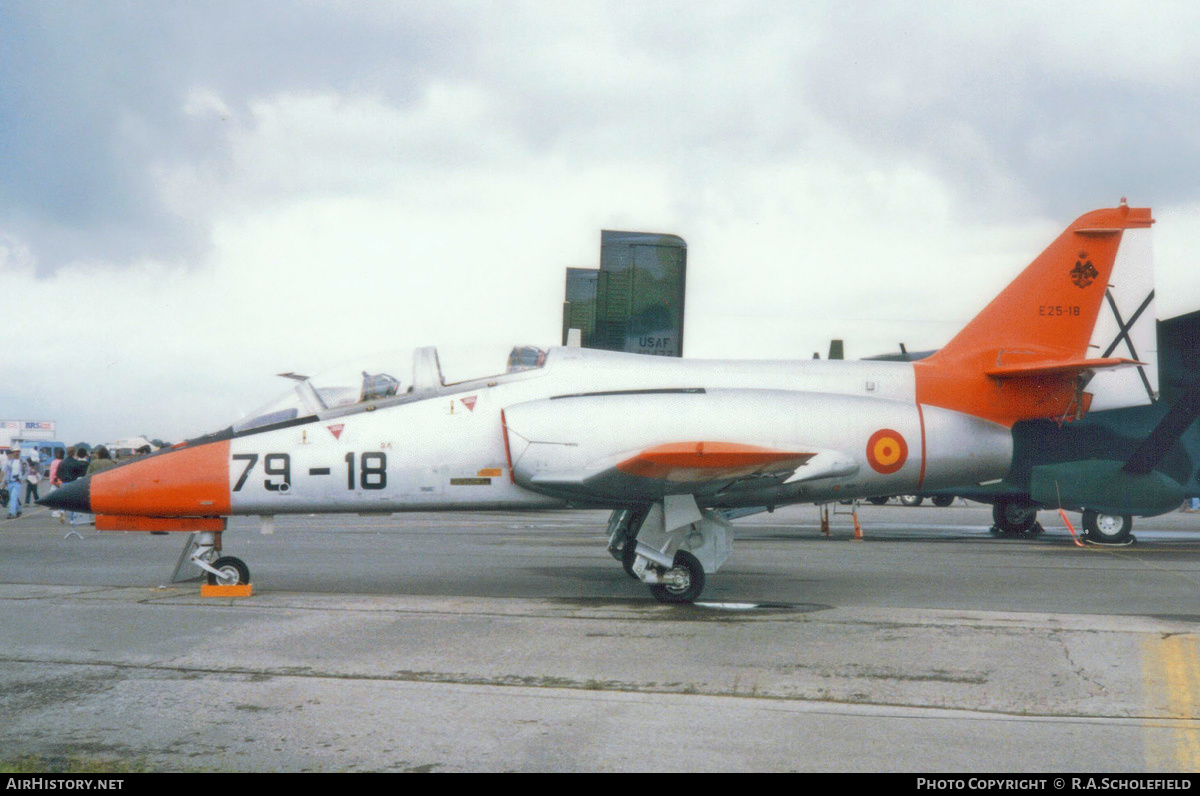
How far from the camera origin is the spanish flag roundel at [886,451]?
9.40 meters

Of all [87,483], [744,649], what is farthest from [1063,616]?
[87,483]

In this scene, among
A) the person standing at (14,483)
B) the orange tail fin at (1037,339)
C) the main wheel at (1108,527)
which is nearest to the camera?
the orange tail fin at (1037,339)

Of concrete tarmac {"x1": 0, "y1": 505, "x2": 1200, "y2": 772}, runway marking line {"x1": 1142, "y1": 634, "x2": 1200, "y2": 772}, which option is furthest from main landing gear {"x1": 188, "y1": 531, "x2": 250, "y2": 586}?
runway marking line {"x1": 1142, "y1": 634, "x2": 1200, "y2": 772}

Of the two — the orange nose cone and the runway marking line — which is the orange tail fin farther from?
the orange nose cone

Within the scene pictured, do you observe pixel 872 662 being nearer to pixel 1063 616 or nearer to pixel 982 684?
pixel 982 684

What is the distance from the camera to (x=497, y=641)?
7.14 metres

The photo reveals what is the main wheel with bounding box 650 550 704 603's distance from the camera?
29.9ft

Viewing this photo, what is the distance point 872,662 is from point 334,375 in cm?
572

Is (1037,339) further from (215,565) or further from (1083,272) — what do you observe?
(215,565)

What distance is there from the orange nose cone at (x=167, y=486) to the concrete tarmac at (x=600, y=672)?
87 centimetres

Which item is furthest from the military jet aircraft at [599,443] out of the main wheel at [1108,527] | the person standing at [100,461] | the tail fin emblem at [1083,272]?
the person standing at [100,461]

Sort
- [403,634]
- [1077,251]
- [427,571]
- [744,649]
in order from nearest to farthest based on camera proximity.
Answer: [744,649]
[403,634]
[1077,251]
[427,571]

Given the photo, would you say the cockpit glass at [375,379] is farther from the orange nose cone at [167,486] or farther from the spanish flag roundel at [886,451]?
the spanish flag roundel at [886,451]

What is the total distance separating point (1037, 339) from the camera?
10.4m
